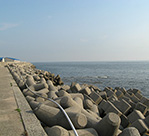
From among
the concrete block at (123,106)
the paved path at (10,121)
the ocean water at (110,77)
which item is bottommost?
the ocean water at (110,77)

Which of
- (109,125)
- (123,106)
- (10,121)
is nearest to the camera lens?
(109,125)

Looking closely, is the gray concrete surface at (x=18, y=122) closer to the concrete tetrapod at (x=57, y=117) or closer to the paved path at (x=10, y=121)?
the paved path at (x=10, y=121)

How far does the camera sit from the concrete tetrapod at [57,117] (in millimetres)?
2790

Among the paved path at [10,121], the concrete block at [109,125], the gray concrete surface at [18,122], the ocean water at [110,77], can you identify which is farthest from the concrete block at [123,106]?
the ocean water at [110,77]

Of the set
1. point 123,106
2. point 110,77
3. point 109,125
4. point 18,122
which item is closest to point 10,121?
point 18,122

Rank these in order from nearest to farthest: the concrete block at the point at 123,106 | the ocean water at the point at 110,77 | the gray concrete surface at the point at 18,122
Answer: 1. the gray concrete surface at the point at 18,122
2. the concrete block at the point at 123,106
3. the ocean water at the point at 110,77

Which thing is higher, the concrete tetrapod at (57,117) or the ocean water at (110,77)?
the concrete tetrapod at (57,117)

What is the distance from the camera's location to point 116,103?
17.6ft

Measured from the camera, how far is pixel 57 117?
115 inches

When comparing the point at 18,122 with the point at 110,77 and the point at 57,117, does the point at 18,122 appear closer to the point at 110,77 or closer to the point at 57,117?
the point at 57,117

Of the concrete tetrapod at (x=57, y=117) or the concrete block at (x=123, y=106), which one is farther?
the concrete block at (x=123, y=106)

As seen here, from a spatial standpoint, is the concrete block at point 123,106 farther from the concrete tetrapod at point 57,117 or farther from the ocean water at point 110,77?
the ocean water at point 110,77

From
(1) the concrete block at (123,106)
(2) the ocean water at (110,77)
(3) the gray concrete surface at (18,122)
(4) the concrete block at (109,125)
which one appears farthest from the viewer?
(2) the ocean water at (110,77)

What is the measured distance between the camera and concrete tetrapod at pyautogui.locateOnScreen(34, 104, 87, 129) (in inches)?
110
